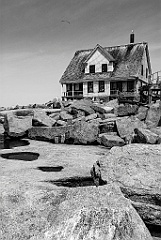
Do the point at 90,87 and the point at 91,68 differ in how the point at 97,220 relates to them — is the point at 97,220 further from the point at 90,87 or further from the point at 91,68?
the point at 91,68

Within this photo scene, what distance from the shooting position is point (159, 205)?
13.9ft

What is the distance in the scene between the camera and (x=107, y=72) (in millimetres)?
29969

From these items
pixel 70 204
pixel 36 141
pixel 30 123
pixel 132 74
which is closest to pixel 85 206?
pixel 70 204

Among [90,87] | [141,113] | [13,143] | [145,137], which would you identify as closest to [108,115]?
[141,113]

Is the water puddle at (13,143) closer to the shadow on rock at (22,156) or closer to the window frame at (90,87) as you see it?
the shadow on rock at (22,156)

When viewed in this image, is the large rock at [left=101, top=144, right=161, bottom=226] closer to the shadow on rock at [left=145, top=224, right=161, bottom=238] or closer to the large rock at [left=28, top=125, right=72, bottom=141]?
the shadow on rock at [left=145, top=224, right=161, bottom=238]

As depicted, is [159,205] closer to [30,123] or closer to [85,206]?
[85,206]

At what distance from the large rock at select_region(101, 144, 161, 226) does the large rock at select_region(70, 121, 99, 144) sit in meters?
6.80

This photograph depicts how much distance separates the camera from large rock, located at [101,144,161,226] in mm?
4227

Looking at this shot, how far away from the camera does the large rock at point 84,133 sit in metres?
12.3

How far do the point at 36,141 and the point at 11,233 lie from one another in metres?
10.4

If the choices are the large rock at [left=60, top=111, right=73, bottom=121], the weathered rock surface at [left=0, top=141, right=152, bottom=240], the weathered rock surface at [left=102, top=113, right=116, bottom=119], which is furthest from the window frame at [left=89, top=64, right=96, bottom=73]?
the weathered rock surface at [left=0, top=141, right=152, bottom=240]

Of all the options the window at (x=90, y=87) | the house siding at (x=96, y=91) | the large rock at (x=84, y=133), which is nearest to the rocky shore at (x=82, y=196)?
the large rock at (x=84, y=133)

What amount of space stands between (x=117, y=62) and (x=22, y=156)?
76.4 feet
